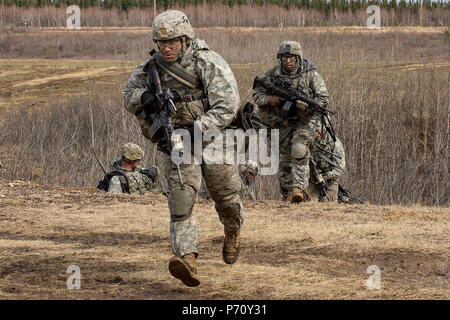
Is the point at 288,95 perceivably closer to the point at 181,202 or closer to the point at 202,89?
the point at 202,89

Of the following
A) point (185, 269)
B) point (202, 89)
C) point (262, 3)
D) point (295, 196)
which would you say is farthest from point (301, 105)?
point (262, 3)

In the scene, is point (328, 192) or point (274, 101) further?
point (328, 192)

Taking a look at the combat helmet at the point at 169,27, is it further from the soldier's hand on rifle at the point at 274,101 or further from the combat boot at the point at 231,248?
the soldier's hand on rifle at the point at 274,101

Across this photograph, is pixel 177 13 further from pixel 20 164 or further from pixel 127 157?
pixel 20 164

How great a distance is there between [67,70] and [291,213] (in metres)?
20.7

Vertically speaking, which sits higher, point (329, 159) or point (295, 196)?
point (329, 159)

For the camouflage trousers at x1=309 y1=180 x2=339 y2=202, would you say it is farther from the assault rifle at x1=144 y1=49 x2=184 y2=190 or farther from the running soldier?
the assault rifle at x1=144 y1=49 x2=184 y2=190

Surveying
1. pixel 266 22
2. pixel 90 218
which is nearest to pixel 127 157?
pixel 90 218

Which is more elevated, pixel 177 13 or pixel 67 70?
pixel 177 13

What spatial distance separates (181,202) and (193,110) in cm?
64

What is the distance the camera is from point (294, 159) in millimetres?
10008

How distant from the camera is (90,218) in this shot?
8852mm

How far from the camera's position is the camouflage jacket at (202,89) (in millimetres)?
5707

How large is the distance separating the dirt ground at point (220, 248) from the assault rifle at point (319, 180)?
1.39 m
